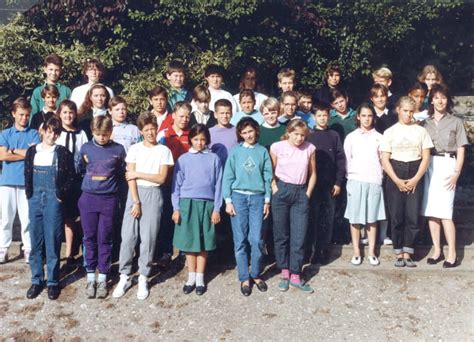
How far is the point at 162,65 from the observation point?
7.31m

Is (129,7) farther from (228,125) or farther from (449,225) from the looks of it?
(449,225)

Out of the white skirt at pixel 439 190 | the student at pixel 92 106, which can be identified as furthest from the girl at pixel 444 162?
the student at pixel 92 106

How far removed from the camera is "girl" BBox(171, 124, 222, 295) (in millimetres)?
5223

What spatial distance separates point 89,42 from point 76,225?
281cm

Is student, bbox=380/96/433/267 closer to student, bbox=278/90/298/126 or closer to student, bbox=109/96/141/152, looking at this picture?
student, bbox=278/90/298/126

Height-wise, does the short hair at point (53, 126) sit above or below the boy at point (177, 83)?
below

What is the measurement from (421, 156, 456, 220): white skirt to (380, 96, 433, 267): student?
0.12 meters

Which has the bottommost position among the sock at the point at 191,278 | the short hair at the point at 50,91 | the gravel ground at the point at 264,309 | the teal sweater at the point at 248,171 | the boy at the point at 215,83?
the gravel ground at the point at 264,309

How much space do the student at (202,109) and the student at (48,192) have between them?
1330mm

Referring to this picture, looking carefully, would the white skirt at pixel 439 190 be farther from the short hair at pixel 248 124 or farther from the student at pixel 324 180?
the short hair at pixel 248 124

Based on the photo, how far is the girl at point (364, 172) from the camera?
5.64m

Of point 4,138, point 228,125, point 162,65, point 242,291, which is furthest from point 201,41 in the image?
point 242,291

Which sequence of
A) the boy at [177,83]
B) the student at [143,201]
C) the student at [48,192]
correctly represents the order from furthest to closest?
the boy at [177,83], the student at [143,201], the student at [48,192]

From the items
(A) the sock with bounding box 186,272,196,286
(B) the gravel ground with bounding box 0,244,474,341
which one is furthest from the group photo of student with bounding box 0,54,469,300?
(B) the gravel ground with bounding box 0,244,474,341
